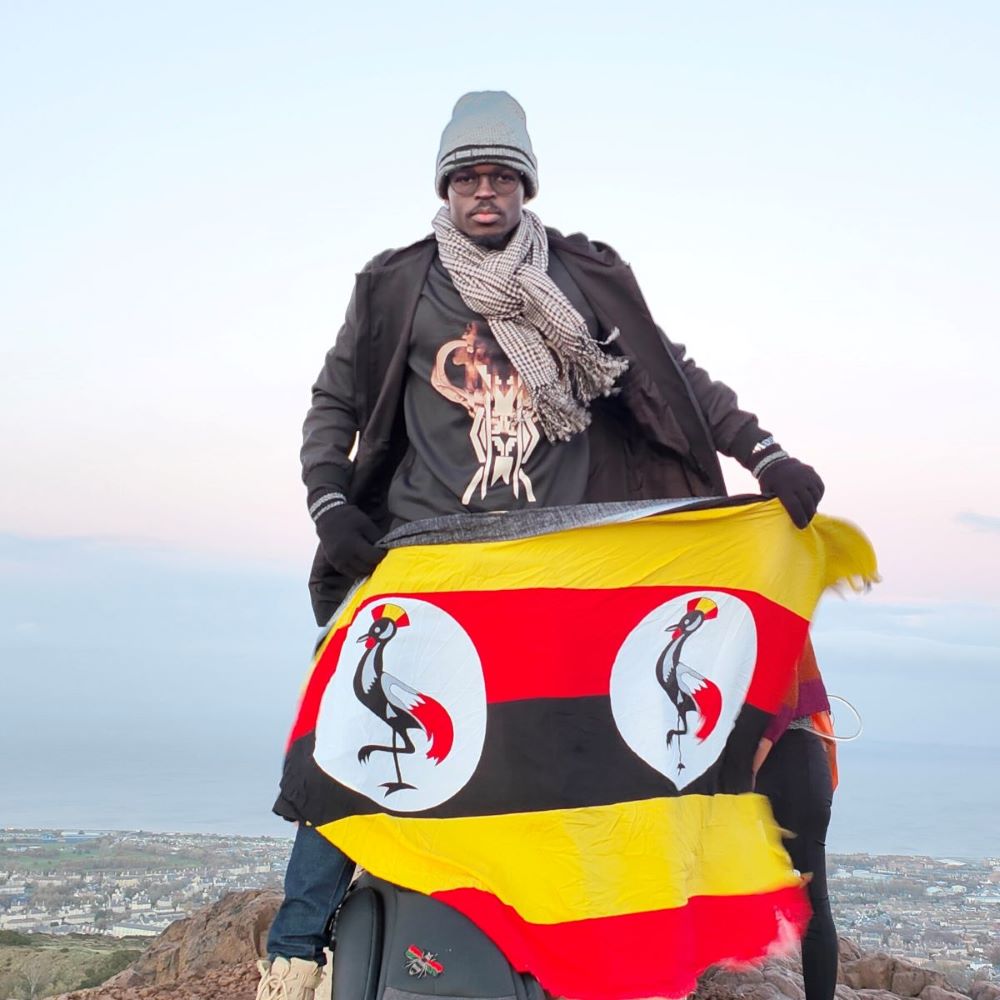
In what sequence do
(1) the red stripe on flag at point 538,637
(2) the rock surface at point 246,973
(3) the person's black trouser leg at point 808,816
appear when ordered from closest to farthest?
(1) the red stripe on flag at point 538,637 < (3) the person's black trouser leg at point 808,816 < (2) the rock surface at point 246,973

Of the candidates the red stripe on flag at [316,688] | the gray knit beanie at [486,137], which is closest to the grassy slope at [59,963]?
the red stripe on flag at [316,688]

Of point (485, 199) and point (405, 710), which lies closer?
point (405, 710)

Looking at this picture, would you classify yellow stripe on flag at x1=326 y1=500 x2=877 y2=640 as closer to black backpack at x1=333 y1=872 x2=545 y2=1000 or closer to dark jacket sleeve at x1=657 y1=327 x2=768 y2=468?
dark jacket sleeve at x1=657 y1=327 x2=768 y2=468

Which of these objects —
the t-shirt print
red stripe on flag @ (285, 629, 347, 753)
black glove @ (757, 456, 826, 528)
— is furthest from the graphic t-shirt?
→ black glove @ (757, 456, 826, 528)

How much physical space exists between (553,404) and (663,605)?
0.60 metres

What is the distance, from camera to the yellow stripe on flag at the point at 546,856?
2943mm

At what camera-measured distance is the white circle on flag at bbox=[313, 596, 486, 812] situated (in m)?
3.06

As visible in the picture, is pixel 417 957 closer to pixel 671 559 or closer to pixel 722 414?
pixel 671 559

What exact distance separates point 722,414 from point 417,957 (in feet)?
5.48

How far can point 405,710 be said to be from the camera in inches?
122

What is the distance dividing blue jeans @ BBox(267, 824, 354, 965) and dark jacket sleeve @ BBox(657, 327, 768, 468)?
60.0 inches

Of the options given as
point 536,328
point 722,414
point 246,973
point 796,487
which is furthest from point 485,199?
point 246,973

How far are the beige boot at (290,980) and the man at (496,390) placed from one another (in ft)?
3.07

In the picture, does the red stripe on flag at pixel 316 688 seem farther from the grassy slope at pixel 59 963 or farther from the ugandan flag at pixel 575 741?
the grassy slope at pixel 59 963
